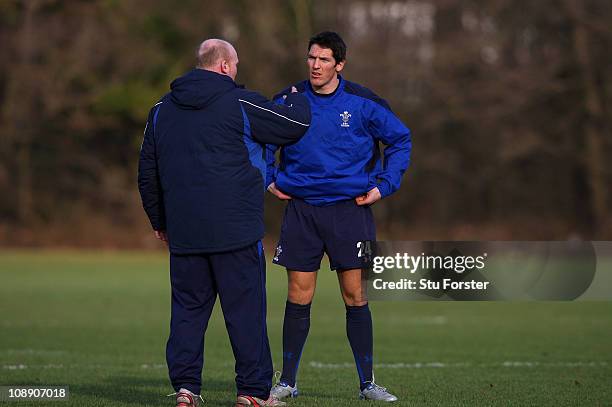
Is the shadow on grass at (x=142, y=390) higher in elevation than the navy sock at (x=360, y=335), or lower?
lower

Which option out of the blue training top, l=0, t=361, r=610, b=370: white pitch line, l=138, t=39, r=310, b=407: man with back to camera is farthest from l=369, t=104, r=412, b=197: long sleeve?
l=0, t=361, r=610, b=370: white pitch line

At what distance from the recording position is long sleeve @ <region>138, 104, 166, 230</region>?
701cm

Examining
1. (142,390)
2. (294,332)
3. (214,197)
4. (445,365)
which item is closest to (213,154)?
(214,197)

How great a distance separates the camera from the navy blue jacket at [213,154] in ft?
22.4

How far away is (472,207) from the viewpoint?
132 feet

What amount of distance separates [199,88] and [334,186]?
1386 millimetres

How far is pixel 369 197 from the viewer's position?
7.89 meters

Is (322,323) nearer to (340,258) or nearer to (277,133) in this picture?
(340,258)

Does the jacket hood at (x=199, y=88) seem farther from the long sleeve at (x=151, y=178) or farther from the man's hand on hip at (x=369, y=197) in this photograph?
the man's hand on hip at (x=369, y=197)

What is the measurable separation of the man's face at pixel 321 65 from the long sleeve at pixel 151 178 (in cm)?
120

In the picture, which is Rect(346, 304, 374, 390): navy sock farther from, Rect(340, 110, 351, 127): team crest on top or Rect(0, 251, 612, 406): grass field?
Rect(340, 110, 351, 127): team crest on top

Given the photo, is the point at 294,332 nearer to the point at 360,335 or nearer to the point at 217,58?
the point at 360,335

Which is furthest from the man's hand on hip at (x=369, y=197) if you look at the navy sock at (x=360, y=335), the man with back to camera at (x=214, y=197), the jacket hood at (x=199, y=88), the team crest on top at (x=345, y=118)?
the jacket hood at (x=199, y=88)

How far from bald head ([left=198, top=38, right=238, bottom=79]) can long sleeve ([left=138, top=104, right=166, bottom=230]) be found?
37cm
